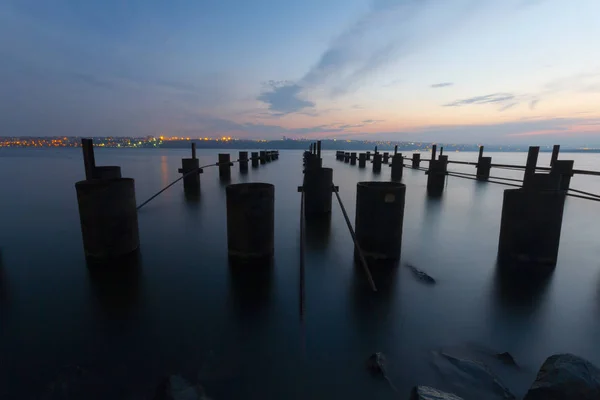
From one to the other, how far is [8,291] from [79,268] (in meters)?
1.10

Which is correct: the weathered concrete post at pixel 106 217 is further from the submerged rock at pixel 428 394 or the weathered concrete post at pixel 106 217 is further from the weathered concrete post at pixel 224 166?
the weathered concrete post at pixel 224 166

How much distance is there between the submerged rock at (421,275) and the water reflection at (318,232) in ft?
7.18

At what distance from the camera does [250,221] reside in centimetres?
575

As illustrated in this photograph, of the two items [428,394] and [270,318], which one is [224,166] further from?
[428,394]

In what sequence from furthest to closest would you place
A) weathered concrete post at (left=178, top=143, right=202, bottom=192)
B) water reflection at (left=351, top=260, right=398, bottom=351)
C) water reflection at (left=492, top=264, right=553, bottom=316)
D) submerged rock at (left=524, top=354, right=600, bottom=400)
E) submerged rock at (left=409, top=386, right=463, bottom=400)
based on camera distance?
weathered concrete post at (left=178, top=143, right=202, bottom=192) → water reflection at (left=492, top=264, right=553, bottom=316) → water reflection at (left=351, top=260, right=398, bottom=351) → submerged rock at (left=409, top=386, right=463, bottom=400) → submerged rock at (left=524, top=354, right=600, bottom=400)

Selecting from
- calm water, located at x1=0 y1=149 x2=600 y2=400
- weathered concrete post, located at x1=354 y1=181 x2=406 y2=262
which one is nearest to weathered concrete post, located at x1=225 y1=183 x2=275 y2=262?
calm water, located at x1=0 y1=149 x2=600 y2=400

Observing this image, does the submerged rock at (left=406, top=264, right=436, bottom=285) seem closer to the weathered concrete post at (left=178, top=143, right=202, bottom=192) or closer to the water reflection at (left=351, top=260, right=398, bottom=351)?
the water reflection at (left=351, top=260, right=398, bottom=351)

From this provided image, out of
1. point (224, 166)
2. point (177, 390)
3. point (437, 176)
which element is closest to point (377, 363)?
point (177, 390)

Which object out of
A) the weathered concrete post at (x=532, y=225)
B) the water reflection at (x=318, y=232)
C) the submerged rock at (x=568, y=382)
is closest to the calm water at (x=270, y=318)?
the water reflection at (x=318, y=232)

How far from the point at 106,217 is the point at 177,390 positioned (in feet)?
13.5

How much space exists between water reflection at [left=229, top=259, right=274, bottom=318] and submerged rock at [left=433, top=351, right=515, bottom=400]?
8.61 ft

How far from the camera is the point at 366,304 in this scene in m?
4.89

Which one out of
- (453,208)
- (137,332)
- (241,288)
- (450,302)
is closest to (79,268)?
(137,332)

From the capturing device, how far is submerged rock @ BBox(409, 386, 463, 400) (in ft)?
9.39
